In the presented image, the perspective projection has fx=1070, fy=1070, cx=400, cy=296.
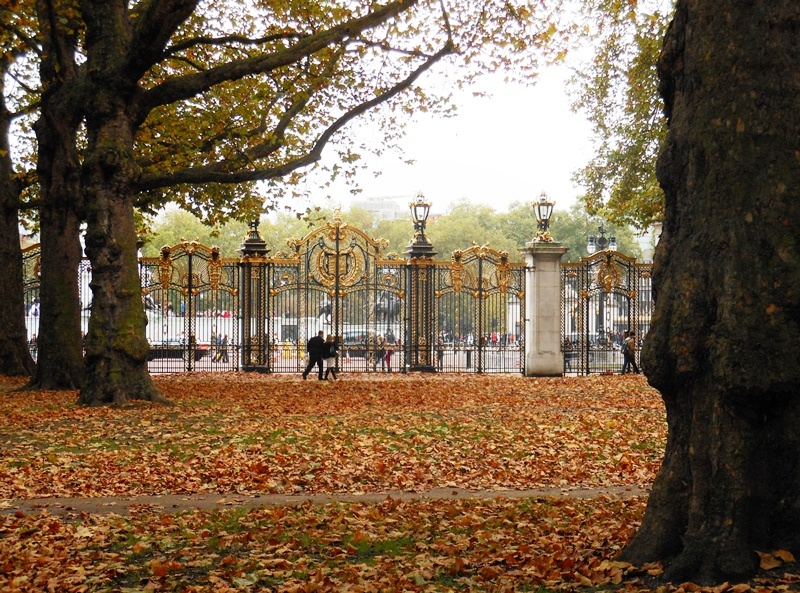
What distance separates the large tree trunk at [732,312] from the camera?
5547 millimetres

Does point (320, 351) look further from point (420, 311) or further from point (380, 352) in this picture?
point (420, 311)

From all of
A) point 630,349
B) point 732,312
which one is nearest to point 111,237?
point 732,312

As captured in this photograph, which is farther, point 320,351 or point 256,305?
point 256,305

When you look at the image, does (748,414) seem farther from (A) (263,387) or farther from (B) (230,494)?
(A) (263,387)

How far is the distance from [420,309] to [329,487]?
19.6 metres

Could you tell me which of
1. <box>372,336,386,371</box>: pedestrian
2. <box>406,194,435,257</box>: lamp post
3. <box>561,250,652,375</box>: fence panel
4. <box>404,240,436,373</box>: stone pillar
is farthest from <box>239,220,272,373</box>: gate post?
<box>561,250,652,375</box>: fence panel

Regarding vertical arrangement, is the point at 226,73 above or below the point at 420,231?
above

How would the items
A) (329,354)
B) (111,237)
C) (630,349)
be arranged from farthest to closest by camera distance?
1. (630,349)
2. (329,354)
3. (111,237)

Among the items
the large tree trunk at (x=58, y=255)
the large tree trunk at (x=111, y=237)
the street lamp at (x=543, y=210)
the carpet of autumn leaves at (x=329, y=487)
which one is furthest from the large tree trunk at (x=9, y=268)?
the street lamp at (x=543, y=210)

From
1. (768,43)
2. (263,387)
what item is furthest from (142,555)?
(263,387)

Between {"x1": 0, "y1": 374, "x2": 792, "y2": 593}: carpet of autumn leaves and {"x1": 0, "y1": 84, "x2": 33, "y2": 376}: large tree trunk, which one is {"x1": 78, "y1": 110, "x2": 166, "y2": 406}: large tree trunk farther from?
{"x1": 0, "y1": 84, "x2": 33, "y2": 376}: large tree trunk

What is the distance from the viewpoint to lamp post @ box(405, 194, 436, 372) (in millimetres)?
29234

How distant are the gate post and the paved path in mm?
18963

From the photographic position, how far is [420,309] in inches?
1164
